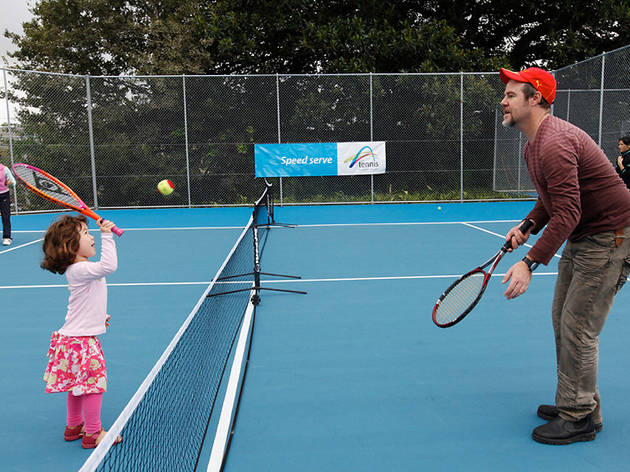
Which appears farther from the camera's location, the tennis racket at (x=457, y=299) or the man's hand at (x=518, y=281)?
the tennis racket at (x=457, y=299)

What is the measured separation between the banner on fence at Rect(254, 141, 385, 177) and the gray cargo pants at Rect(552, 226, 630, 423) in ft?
41.0

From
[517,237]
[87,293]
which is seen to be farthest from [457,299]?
[87,293]

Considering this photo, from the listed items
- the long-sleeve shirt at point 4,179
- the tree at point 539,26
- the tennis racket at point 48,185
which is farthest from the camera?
the tree at point 539,26

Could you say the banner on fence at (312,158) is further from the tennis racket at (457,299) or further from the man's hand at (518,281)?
the man's hand at (518,281)

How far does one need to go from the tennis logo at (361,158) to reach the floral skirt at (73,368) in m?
12.8

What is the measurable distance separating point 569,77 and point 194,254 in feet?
38.4

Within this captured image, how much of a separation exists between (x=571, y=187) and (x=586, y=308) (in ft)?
2.10

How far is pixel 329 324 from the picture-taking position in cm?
498

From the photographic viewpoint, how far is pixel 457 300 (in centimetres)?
309

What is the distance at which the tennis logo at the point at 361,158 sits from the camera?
1530 cm

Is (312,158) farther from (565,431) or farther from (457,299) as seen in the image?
(565,431)

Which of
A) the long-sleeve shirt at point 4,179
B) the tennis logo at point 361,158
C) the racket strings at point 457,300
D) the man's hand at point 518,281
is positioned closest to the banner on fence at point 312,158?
the tennis logo at point 361,158

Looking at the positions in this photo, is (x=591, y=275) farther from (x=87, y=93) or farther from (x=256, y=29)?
(x=256, y=29)

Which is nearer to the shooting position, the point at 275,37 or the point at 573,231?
the point at 573,231
